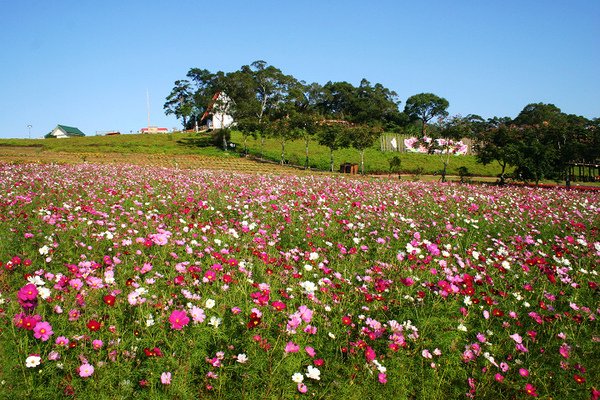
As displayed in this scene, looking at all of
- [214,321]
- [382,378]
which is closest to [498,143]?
[382,378]

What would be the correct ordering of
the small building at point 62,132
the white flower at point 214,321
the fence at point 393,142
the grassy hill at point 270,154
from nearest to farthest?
1. the white flower at point 214,321
2. the grassy hill at point 270,154
3. the fence at point 393,142
4. the small building at point 62,132

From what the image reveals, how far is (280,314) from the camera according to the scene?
9.84 feet

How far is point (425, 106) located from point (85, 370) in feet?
309

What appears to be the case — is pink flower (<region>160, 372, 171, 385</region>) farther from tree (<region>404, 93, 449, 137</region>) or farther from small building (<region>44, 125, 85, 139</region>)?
small building (<region>44, 125, 85, 139</region>)

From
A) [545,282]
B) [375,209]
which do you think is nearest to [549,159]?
[375,209]

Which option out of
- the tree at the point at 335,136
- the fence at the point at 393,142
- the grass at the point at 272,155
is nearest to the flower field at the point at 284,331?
the tree at the point at 335,136

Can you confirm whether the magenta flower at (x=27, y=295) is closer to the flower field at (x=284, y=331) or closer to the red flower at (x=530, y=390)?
the flower field at (x=284, y=331)

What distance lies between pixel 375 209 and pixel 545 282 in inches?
145

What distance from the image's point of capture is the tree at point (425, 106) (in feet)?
285

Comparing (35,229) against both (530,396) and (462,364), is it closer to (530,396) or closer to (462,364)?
(462,364)

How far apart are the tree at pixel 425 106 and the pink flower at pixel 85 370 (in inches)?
3616

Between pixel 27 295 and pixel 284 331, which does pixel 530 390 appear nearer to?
pixel 284 331

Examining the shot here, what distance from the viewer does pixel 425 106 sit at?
287ft

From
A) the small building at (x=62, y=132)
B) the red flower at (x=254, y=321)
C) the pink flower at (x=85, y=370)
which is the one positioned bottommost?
the pink flower at (x=85, y=370)
